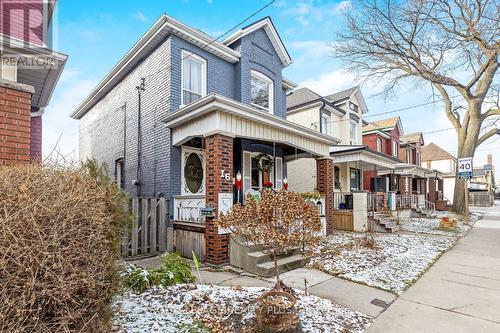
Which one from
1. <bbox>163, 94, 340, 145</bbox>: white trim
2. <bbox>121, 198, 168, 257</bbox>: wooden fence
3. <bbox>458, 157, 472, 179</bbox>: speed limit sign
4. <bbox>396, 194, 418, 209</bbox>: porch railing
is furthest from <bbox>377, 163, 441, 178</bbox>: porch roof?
<bbox>121, 198, 168, 257</bbox>: wooden fence

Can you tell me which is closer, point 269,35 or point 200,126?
point 200,126

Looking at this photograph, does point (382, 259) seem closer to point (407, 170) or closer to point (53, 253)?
point (53, 253)

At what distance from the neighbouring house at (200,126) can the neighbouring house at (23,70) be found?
2.90 metres

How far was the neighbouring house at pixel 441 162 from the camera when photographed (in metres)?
40.7

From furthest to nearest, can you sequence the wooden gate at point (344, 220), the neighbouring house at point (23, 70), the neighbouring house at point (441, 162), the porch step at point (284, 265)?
the neighbouring house at point (441, 162), the wooden gate at point (344, 220), the porch step at point (284, 265), the neighbouring house at point (23, 70)

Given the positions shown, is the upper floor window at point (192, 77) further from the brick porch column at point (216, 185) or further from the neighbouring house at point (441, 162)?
the neighbouring house at point (441, 162)

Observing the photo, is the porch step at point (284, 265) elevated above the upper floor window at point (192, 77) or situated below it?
below

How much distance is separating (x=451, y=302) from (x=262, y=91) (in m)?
9.50

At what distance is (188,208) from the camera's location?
8.17 metres

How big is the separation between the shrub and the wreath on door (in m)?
6.44

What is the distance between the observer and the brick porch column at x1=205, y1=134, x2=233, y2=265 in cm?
657

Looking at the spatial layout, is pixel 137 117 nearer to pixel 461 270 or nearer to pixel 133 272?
pixel 133 272

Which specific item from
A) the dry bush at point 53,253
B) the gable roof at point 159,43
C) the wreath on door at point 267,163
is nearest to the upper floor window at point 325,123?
the wreath on door at point 267,163

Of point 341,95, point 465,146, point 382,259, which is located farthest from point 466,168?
point 382,259
